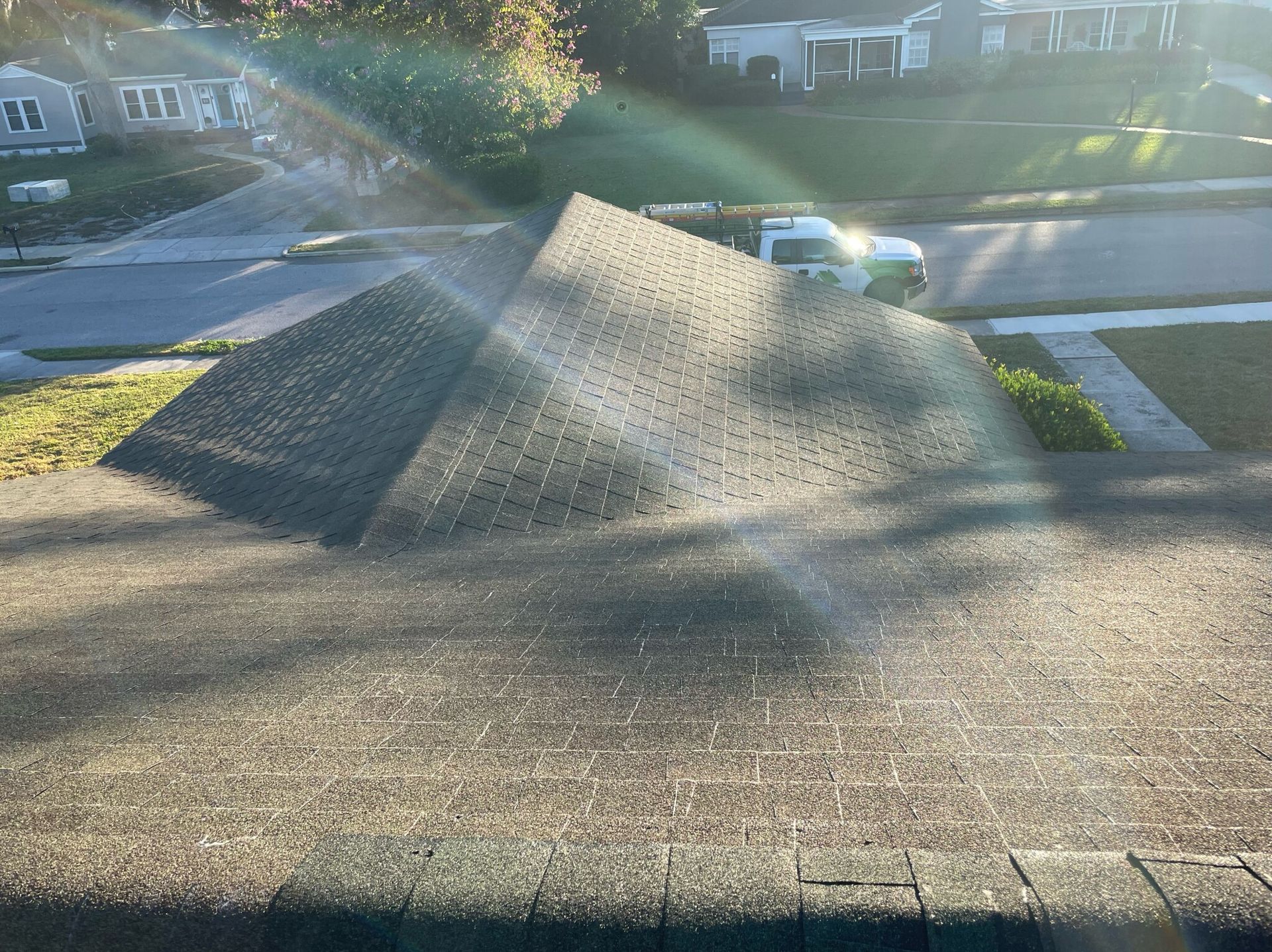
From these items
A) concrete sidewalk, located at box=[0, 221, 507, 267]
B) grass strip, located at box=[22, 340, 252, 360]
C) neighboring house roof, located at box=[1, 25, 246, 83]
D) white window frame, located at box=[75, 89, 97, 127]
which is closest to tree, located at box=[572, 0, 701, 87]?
neighboring house roof, located at box=[1, 25, 246, 83]

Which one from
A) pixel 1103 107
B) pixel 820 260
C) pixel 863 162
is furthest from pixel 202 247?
pixel 1103 107

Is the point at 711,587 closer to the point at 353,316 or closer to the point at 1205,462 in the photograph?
the point at 1205,462

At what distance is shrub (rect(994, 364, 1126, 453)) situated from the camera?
1155 centimetres

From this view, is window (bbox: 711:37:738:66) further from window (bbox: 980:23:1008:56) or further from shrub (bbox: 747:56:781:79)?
window (bbox: 980:23:1008:56)

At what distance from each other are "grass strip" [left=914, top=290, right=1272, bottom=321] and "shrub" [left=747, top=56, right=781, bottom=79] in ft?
123

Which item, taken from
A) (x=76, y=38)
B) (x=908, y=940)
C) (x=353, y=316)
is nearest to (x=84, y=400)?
(x=353, y=316)

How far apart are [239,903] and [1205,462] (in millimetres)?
9828

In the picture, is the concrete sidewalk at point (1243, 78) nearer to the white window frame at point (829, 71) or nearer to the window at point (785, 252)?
the white window frame at point (829, 71)

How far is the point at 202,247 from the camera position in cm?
3100

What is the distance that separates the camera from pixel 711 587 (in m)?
5.52

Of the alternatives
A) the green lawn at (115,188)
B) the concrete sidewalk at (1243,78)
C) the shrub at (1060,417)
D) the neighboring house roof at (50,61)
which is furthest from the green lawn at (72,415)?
the concrete sidewalk at (1243,78)

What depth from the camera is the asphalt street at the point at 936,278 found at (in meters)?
21.7

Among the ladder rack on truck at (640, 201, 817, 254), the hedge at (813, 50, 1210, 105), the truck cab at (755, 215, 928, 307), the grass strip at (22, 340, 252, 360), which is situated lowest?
the grass strip at (22, 340, 252, 360)

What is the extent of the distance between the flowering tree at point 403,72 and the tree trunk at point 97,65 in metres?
22.5
